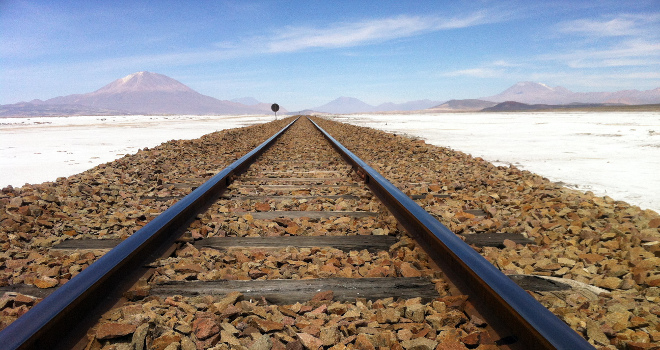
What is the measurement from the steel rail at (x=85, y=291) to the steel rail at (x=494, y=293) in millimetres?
A: 1732

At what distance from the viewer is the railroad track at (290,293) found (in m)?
1.61

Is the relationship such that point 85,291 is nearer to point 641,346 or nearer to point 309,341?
point 309,341

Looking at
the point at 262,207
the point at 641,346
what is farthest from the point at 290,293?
the point at 262,207

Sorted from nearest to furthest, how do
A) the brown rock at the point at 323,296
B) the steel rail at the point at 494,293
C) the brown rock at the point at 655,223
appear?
the steel rail at the point at 494,293 → the brown rock at the point at 323,296 → the brown rock at the point at 655,223

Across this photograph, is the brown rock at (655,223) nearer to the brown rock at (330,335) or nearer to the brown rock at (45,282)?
the brown rock at (330,335)

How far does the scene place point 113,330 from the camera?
1672 millimetres

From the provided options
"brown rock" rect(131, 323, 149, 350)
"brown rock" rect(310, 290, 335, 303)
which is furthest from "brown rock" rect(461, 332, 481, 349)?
"brown rock" rect(131, 323, 149, 350)

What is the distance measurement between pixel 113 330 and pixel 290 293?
80cm

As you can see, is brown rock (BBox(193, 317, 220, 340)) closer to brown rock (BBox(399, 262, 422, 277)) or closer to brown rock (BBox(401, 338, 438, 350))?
brown rock (BBox(401, 338, 438, 350))

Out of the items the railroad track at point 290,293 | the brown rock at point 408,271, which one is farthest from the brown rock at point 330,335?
the brown rock at point 408,271

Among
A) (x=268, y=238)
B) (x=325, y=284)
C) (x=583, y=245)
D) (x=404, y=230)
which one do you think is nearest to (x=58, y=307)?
(x=325, y=284)

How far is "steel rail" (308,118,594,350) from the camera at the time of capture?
1.34m

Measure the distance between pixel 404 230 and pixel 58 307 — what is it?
214 cm

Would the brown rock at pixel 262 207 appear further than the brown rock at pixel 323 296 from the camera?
Yes
